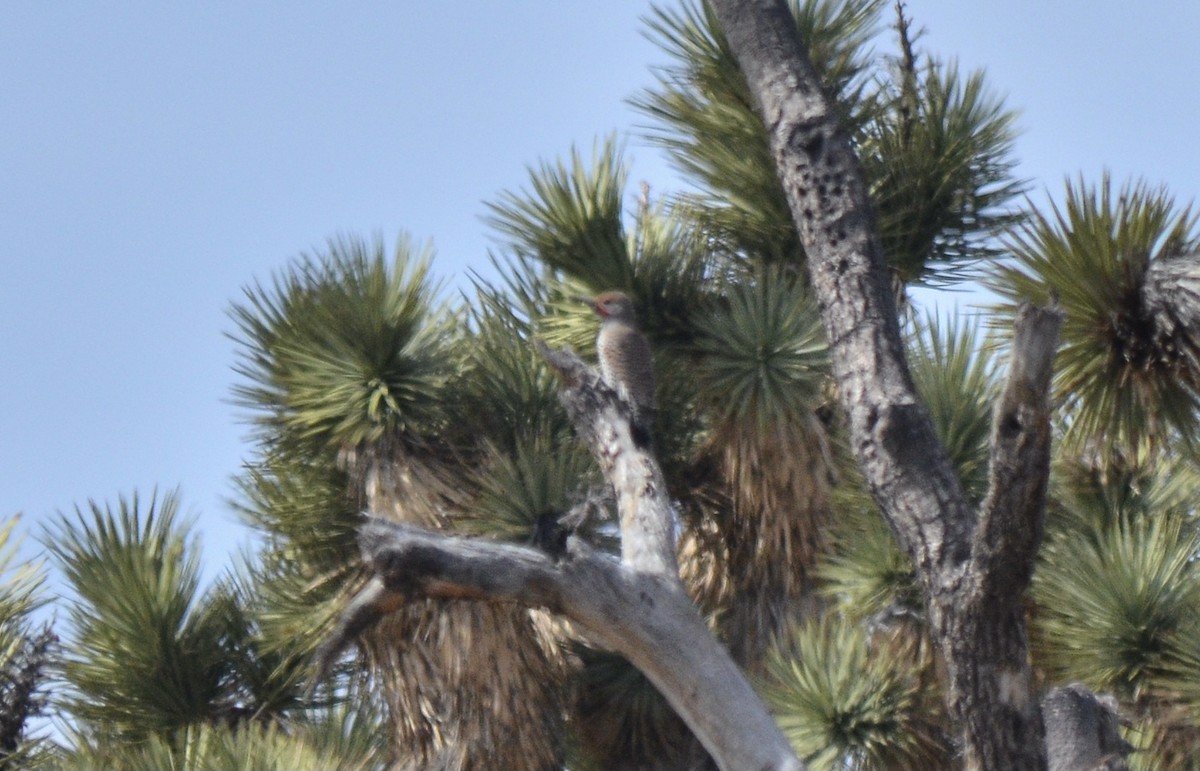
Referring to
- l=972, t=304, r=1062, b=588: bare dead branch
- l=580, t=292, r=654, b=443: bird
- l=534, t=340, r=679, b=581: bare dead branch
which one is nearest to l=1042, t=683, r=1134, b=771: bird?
l=972, t=304, r=1062, b=588: bare dead branch

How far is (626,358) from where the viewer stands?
7215 millimetres

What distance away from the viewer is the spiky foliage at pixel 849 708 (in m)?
6.61

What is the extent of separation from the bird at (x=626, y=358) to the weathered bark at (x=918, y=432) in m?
1.53

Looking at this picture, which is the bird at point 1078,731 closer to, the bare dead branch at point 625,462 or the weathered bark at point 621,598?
the weathered bark at point 621,598

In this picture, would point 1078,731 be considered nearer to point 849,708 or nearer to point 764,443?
point 849,708

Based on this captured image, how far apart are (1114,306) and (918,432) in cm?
111

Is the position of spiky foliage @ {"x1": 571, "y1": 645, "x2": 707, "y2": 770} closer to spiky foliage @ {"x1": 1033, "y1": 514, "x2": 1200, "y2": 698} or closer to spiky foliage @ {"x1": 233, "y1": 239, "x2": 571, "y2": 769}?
spiky foliage @ {"x1": 233, "y1": 239, "x2": 571, "y2": 769}

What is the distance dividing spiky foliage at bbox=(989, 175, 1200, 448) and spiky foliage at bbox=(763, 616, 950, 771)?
156cm

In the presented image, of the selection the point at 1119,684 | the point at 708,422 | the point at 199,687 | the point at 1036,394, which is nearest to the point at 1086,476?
the point at 1119,684

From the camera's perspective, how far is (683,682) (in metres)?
5.10

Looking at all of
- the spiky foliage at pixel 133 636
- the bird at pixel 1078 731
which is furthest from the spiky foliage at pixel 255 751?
the bird at pixel 1078 731

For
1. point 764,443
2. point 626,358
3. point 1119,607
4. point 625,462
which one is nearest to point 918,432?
point 625,462

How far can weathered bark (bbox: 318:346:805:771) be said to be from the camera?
4.64m

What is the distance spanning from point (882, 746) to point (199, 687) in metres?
3.24
